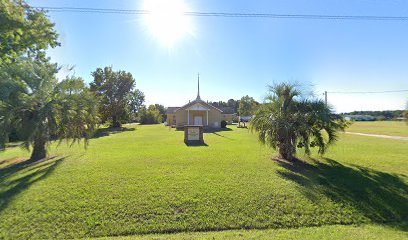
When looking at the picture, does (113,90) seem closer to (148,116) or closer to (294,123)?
(148,116)

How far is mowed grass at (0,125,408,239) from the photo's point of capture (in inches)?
162

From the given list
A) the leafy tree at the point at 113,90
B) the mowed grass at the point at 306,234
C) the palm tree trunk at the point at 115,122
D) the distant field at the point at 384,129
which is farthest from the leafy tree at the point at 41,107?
the palm tree trunk at the point at 115,122

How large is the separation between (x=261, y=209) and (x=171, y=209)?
2247 millimetres

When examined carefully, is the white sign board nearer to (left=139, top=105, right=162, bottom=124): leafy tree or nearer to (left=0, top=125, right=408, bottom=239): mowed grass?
(left=0, top=125, right=408, bottom=239): mowed grass

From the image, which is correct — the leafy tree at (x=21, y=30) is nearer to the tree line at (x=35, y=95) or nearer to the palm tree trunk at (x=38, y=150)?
the tree line at (x=35, y=95)

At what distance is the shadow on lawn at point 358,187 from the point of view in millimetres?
4777

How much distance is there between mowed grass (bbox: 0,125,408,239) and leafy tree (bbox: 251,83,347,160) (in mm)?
996

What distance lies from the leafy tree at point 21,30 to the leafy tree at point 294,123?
438 inches

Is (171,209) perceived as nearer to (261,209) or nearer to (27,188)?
(261,209)

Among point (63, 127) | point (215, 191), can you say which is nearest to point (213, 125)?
point (63, 127)

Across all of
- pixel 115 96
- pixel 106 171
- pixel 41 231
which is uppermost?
pixel 115 96

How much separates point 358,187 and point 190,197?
207 inches

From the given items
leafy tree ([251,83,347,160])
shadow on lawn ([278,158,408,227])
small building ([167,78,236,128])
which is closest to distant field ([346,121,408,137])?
Result: leafy tree ([251,83,347,160])

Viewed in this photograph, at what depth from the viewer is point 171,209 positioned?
4562mm
